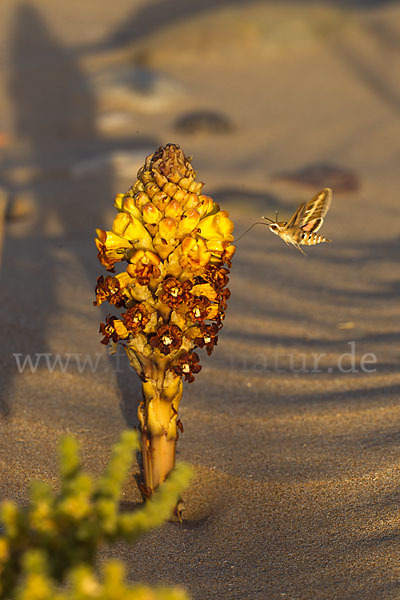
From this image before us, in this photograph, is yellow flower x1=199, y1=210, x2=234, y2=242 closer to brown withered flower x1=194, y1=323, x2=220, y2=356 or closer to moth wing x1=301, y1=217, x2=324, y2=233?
brown withered flower x1=194, y1=323, x2=220, y2=356

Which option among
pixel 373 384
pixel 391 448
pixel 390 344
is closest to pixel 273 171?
pixel 390 344

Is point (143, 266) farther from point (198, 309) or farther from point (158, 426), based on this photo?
point (158, 426)

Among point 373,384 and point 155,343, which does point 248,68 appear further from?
point 155,343

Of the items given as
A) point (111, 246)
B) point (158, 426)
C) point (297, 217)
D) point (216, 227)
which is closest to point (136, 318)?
point (111, 246)

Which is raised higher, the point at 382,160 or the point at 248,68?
the point at 248,68

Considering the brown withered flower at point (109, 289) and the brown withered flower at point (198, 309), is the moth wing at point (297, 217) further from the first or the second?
the brown withered flower at point (109, 289)

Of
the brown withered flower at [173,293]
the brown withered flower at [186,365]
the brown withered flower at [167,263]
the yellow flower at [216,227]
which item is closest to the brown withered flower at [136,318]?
the brown withered flower at [167,263]
